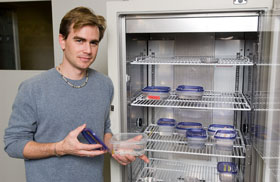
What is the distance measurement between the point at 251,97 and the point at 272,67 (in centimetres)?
32


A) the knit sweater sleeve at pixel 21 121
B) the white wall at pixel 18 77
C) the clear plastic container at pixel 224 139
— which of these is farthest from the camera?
the white wall at pixel 18 77

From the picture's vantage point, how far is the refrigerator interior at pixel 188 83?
199 centimetres

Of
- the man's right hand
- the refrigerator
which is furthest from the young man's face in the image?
the man's right hand

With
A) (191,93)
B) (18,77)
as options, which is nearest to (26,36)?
(18,77)

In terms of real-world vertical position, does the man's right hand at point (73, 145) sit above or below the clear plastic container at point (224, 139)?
above

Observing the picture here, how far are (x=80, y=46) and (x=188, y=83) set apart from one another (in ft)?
3.42

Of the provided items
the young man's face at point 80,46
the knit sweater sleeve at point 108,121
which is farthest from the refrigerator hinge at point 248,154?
the young man's face at point 80,46

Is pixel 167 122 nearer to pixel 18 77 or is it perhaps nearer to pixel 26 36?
pixel 18 77

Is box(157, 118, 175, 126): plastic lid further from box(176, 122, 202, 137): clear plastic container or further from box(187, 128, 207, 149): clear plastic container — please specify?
box(187, 128, 207, 149): clear plastic container

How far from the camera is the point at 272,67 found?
137 cm

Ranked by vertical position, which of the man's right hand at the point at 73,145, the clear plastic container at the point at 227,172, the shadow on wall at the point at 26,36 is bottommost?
the clear plastic container at the point at 227,172

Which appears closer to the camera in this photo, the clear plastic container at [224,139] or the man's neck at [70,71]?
the man's neck at [70,71]

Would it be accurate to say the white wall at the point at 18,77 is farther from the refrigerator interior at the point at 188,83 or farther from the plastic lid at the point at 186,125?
the plastic lid at the point at 186,125

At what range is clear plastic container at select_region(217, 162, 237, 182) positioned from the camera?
1.92m
